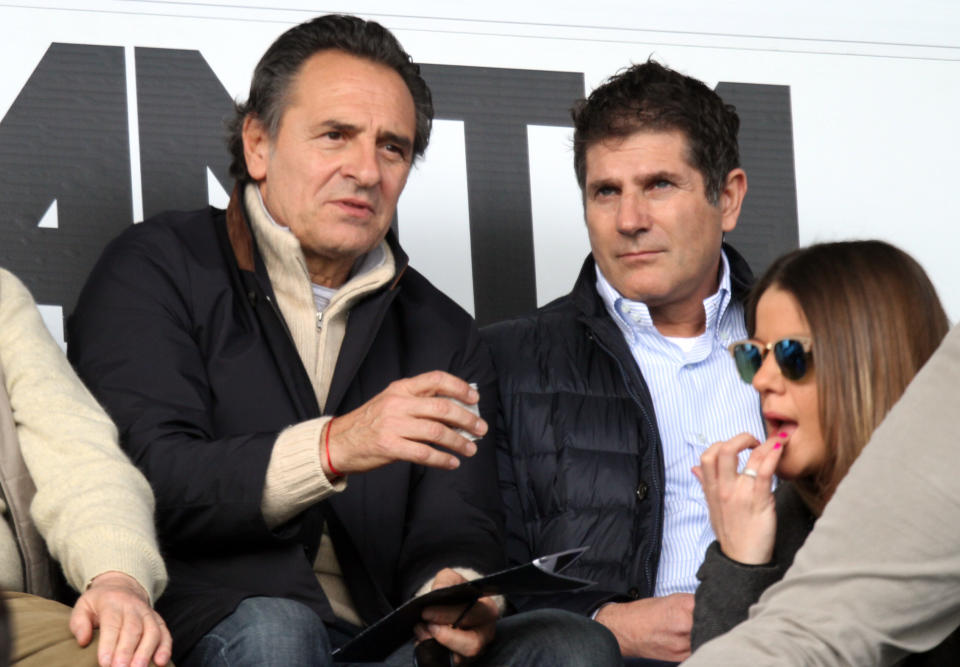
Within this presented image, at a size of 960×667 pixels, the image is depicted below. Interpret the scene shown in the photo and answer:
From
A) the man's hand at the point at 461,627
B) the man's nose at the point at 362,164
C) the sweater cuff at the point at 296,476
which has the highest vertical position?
the man's nose at the point at 362,164

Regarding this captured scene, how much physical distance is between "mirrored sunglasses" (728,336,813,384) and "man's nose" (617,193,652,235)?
107 centimetres

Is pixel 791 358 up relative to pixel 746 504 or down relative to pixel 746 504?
up

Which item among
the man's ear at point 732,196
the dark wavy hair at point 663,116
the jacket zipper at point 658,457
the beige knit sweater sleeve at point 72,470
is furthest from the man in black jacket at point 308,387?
the man's ear at point 732,196

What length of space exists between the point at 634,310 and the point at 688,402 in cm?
23

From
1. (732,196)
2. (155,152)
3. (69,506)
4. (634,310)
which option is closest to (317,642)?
(69,506)

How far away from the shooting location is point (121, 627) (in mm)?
1820

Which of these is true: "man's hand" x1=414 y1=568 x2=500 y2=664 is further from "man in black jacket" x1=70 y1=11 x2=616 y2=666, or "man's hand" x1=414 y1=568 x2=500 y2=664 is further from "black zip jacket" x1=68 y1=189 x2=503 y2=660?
"black zip jacket" x1=68 y1=189 x2=503 y2=660

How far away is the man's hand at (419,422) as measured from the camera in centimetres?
217

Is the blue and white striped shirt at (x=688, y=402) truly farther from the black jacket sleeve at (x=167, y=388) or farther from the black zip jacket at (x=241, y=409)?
the black jacket sleeve at (x=167, y=388)

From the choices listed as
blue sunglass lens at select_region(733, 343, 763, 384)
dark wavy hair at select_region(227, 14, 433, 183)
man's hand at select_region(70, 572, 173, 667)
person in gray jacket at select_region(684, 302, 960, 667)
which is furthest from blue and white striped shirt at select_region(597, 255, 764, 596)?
person in gray jacket at select_region(684, 302, 960, 667)

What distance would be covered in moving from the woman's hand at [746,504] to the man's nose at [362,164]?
3.58 feet

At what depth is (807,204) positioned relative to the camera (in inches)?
145

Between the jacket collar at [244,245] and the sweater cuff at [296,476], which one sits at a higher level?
the jacket collar at [244,245]

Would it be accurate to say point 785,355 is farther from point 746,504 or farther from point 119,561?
point 119,561
